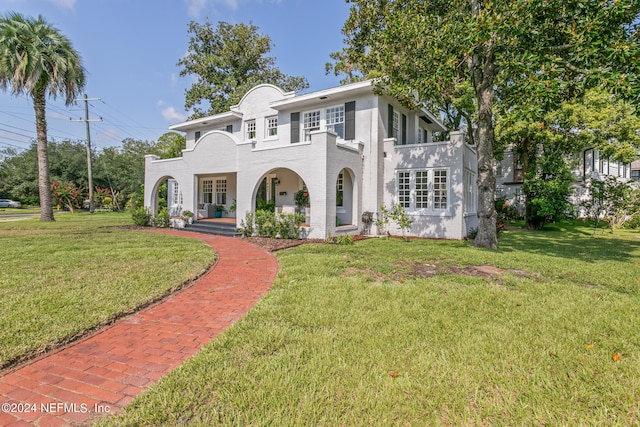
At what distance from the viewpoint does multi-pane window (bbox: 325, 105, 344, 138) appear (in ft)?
44.8

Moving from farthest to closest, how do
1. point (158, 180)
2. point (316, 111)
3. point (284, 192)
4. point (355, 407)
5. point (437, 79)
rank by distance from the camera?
1. point (158, 180)
2. point (284, 192)
3. point (316, 111)
4. point (437, 79)
5. point (355, 407)

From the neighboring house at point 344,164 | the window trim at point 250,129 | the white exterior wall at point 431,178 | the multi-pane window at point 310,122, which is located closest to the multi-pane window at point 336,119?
the neighboring house at point 344,164

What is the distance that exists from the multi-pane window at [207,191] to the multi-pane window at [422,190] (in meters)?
12.3

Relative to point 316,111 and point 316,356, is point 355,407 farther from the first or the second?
point 316,111

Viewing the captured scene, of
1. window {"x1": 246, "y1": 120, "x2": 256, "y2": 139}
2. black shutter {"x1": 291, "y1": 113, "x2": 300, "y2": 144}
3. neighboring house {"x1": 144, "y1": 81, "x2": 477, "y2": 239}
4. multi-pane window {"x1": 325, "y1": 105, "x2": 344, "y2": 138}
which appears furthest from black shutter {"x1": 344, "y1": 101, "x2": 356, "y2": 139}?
window {"x1": 246, "y1": 120, "x2": 256, "y2": 139}

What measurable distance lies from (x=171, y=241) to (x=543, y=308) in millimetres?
10680

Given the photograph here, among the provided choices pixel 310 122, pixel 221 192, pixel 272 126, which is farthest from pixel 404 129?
pixel 221 192

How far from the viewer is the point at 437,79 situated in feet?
30.3

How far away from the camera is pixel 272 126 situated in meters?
15.9

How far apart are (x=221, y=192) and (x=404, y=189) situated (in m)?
11.0

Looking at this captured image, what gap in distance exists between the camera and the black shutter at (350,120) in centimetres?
1327

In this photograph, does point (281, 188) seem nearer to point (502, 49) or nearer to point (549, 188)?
point (502, 49)

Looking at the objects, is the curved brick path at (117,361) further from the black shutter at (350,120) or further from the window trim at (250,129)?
the window trim at (250,129)

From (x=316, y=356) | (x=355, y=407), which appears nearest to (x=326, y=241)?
(x=316, y=356)
